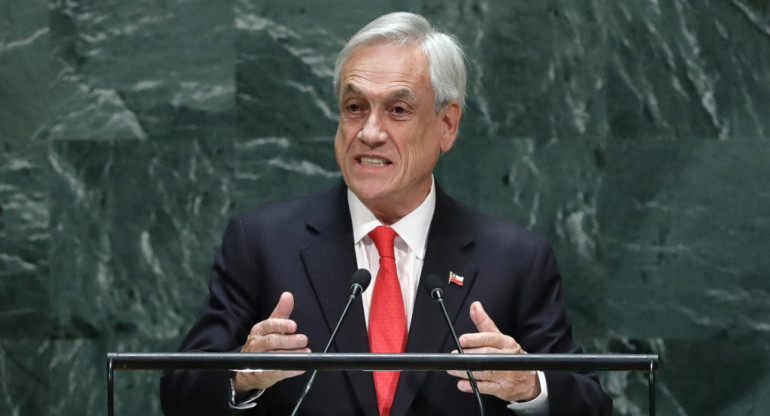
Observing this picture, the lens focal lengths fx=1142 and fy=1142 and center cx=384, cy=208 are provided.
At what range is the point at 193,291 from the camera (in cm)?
402

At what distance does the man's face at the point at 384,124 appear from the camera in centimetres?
279

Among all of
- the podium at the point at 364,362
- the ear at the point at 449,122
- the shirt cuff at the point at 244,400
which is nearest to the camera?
the podium at the point at 364,362

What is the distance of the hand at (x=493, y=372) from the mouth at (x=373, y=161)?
0.60 m

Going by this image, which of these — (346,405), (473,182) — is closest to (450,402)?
(346,405)

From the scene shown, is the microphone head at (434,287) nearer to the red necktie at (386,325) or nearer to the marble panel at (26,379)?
the red necktie at (386,325)

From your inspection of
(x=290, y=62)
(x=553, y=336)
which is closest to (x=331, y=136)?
(x=290, y=62)

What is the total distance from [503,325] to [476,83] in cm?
140

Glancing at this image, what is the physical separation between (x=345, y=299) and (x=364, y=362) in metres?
0.81

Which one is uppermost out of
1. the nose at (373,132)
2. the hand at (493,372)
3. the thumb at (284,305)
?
the nose at (373,132)

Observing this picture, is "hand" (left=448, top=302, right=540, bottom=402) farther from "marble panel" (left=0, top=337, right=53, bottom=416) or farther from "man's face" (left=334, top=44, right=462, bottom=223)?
"marble panel" (left=0, top=337, right=53, bottom=416)

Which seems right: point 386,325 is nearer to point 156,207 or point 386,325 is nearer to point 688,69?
point 156,207

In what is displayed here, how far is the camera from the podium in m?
1.92

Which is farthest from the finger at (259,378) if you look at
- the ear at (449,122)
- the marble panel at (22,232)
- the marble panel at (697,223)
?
the marble panel at (697,223)

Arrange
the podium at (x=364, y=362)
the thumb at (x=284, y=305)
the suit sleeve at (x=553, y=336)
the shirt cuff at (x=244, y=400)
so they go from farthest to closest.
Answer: the suit sleeve at (x=553, y=336) → the shirt cuff at (x=244, y=400) → the thumb at (x=284, y=305) → the podium at (x=364, y=362)
